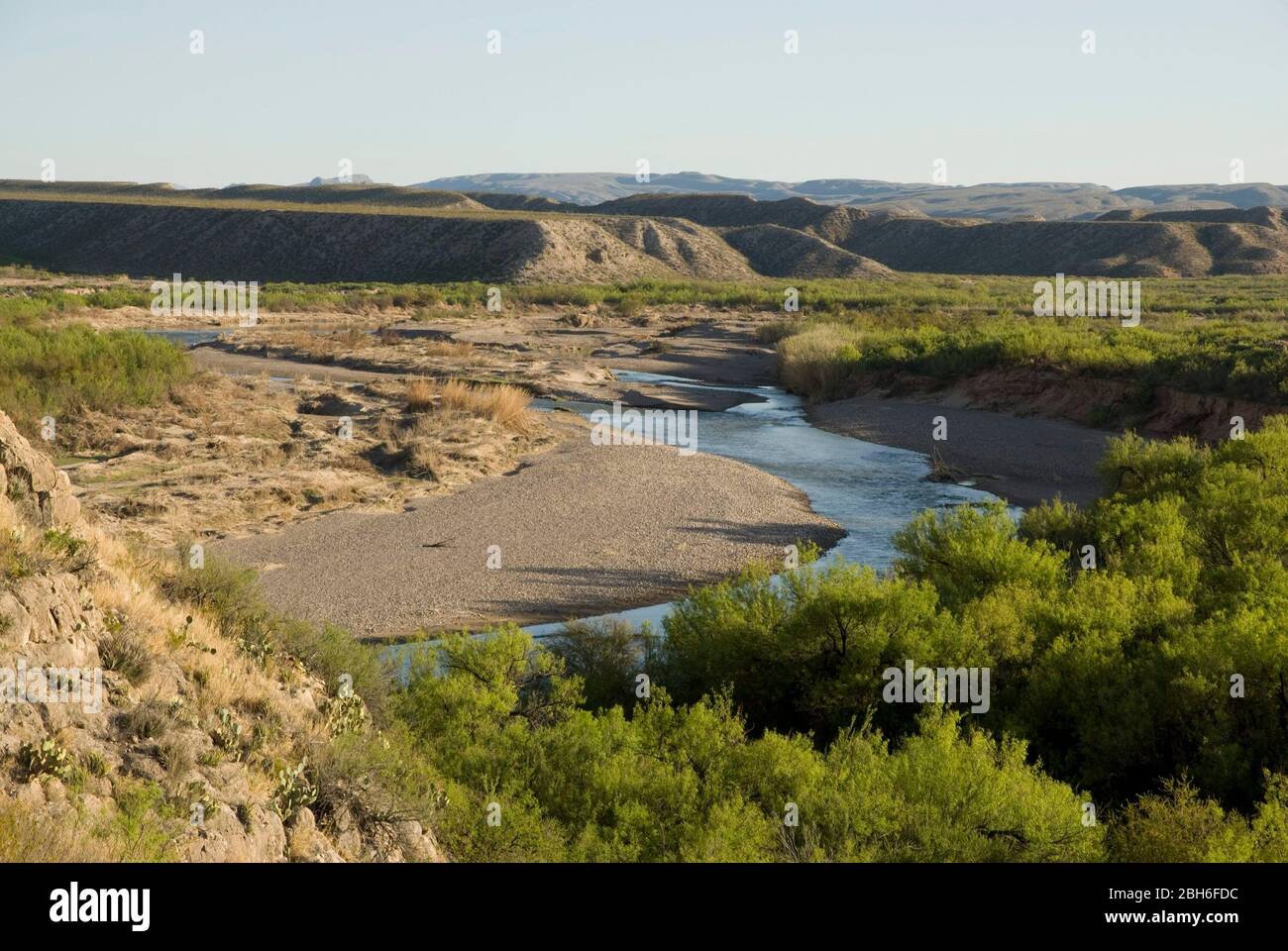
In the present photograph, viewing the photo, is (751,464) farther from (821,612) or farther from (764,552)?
(821,612)

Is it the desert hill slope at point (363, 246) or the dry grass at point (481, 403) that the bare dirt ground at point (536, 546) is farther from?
the desert hill slope at point (363, 246)

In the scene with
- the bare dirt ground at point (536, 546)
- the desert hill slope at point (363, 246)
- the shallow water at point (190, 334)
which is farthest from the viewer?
the desert hill slope at point (363, 246)

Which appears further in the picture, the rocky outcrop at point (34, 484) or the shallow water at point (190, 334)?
the shallow water at point (190, 334)

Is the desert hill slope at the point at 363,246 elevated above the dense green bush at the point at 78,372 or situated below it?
above

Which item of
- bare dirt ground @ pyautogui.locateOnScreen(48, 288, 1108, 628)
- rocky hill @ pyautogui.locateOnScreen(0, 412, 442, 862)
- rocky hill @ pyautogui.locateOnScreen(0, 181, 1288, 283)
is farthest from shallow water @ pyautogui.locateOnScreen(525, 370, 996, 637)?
rocky hill @ pyautogui.locateOnScreen(0, 181, 1288, 283)

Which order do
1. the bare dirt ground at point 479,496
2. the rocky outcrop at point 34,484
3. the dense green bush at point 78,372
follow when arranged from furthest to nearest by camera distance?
the dense green bush at point 78,372 → the bare dirt ground at point 479,496 → the rocky outcrop at point 34,484

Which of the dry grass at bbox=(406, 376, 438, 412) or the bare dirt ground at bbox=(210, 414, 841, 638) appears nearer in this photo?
the bare dirt ground at bbox=(210, 414, 841, 638)

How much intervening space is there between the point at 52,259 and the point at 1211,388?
337 feet

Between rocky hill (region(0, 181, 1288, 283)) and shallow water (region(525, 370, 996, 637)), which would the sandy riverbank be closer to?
shallow water (region(525, 370, 996, 637))

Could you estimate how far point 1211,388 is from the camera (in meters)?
31.9

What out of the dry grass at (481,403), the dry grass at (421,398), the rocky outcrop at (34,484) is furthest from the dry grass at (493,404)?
the rocky outcrop at (34,484)

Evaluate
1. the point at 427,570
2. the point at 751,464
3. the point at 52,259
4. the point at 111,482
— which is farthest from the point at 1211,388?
the point at 52,259

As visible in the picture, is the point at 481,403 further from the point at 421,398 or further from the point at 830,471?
the point at 830,471
